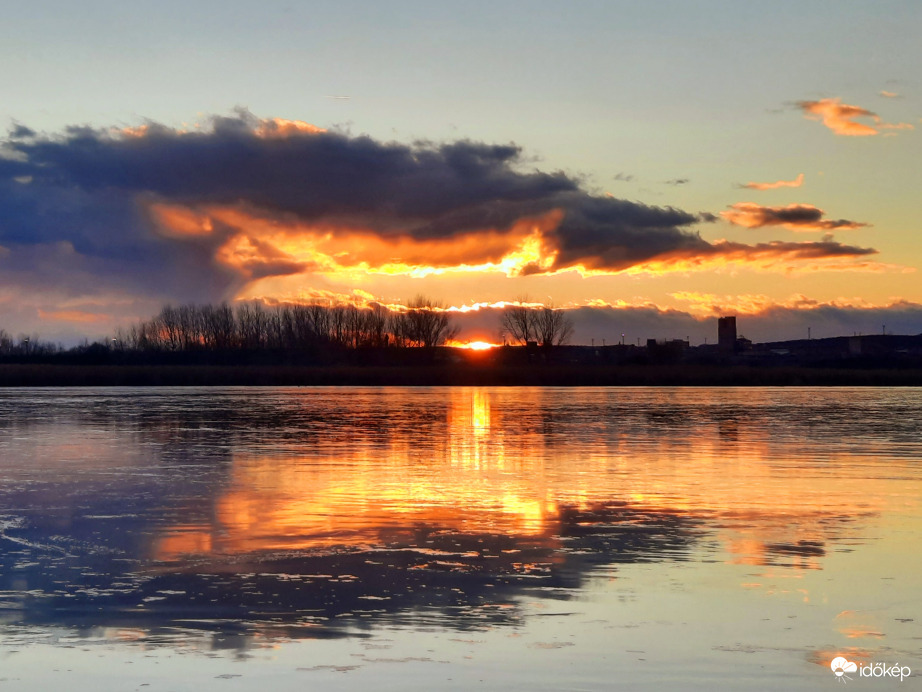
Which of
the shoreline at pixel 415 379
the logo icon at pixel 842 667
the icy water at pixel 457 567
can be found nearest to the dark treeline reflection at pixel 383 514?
the icy water at pixel 457 567

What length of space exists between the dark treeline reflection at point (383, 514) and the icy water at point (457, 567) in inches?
2.0

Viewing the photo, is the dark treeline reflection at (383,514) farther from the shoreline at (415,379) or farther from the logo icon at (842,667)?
the shoreline at (415,379)

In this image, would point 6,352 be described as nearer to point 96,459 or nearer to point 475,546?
point 96,459

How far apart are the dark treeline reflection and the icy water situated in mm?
50

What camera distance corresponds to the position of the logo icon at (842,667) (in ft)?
19.2

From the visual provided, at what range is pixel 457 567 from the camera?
28.7 feet

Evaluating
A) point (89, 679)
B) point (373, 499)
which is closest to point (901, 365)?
point (373, 499)

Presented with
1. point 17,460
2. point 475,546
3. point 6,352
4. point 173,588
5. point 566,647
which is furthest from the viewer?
point 6,352

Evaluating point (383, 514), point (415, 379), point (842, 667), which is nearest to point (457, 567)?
point (383, 514)

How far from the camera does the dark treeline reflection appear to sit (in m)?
7.52

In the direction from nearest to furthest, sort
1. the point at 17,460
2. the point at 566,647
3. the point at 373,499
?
1. the point at 566,647
2. the point at 373,499
3. the point at 17,460

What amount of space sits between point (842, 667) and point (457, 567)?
11.6 feet

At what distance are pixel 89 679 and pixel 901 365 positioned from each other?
109 m

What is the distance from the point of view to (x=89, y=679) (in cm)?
578
